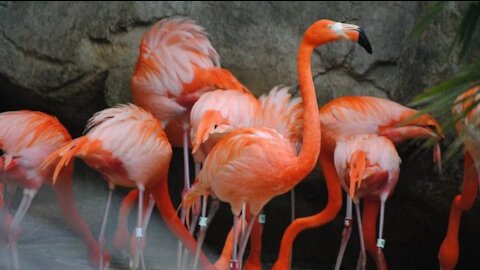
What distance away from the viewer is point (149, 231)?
5.57 metres

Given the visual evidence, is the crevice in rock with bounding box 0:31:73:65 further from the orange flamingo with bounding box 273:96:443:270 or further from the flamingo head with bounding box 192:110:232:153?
the orange flamingo with bounding box 273:96:443:270

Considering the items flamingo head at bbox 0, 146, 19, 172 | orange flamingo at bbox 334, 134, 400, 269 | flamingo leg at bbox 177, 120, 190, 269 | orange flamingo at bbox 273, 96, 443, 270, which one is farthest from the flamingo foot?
flamingo head at bbox 0, 146, 19, 172

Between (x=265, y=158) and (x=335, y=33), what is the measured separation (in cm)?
70

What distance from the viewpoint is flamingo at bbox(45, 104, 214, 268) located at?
4305mm

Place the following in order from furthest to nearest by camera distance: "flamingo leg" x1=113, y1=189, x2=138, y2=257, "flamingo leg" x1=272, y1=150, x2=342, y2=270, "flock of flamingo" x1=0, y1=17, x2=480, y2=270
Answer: "flamingo leg" x1=113, y1=189, x2=138, y2=257 → "flamingo leg" x1=272, y1=150, x2=342, y2=270 → "flock of flamingo" x1=0, y1=17, x2=480, y2=270

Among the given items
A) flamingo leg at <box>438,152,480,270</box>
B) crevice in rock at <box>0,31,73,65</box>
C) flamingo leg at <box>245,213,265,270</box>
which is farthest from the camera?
crevice in rock at <box>0,31,73,65</box>

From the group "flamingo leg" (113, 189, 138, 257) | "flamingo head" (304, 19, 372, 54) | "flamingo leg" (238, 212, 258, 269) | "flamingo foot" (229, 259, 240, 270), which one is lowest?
"flamingo leg" (113, 189, 138, 257)

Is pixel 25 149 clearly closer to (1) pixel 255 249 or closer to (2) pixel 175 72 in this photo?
(2) pixel 175 72

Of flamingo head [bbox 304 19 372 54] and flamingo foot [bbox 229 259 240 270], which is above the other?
flamingo head [bbox 304 19 372 54]

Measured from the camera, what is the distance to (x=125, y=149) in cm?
438

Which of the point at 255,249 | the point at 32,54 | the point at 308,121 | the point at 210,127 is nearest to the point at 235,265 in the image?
the point at 255,249

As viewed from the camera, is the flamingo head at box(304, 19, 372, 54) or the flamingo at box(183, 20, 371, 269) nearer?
the flamingo at box(183, 20, 371, 269)

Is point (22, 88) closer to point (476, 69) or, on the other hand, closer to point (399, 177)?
point (399, 177)

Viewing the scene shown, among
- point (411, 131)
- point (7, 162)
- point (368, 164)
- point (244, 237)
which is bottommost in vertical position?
point (244, 237)
